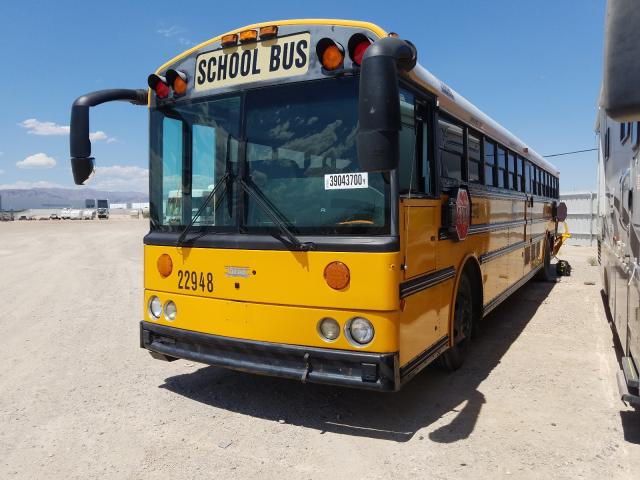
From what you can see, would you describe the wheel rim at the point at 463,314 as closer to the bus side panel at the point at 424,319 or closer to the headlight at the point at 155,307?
the bus side panel at the point at 424,319

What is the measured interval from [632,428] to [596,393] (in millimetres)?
715

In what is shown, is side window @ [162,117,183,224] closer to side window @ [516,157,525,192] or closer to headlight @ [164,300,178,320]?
headlight @ [164,300,178,320]

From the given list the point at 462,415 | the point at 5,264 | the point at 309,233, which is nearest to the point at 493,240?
the point at 462,415

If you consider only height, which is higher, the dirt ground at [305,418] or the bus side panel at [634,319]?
the bus side panel at [634,319]

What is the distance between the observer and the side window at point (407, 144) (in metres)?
3.64

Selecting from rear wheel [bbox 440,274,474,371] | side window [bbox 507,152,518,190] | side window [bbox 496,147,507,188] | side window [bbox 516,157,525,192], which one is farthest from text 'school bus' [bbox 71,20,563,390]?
side window [bbox 516,157,525,192]

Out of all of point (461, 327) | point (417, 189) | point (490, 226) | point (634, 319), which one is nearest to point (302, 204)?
point (417, 189)

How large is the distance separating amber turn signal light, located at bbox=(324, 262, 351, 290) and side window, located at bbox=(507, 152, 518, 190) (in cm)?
437

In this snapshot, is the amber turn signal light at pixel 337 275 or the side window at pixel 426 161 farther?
the side window at pixel 426 161

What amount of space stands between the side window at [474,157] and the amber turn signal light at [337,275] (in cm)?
227

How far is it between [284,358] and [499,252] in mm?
3596

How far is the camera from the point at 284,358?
3691 millimetres

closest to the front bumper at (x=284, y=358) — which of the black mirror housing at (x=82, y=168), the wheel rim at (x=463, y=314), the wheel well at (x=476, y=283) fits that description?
the black mirror housing at (x=82, y=168)

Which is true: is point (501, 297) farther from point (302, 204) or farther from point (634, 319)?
point (302, 204)
